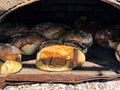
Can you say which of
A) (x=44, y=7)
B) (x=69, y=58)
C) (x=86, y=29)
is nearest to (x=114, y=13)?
(x=86, y=29)

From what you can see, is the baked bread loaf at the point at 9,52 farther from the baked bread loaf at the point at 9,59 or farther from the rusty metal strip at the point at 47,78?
the rusty metal strip at the point at 47,78

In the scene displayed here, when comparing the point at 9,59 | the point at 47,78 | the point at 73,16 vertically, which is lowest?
the point at 47,78

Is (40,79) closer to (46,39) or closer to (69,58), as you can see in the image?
(69,58)

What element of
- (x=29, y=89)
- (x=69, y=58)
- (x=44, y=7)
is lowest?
(x=29, y=89)

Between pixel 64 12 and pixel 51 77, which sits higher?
pixel 64 12

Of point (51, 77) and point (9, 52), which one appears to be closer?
point (51, 77)

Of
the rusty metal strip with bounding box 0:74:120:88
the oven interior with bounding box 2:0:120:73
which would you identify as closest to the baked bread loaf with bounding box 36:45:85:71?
the rusty metal strip with bounding box 0:74:120:88

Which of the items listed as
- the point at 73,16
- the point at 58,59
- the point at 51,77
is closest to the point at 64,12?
the point at 73,16

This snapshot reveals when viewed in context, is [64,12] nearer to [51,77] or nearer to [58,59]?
[58,59]
